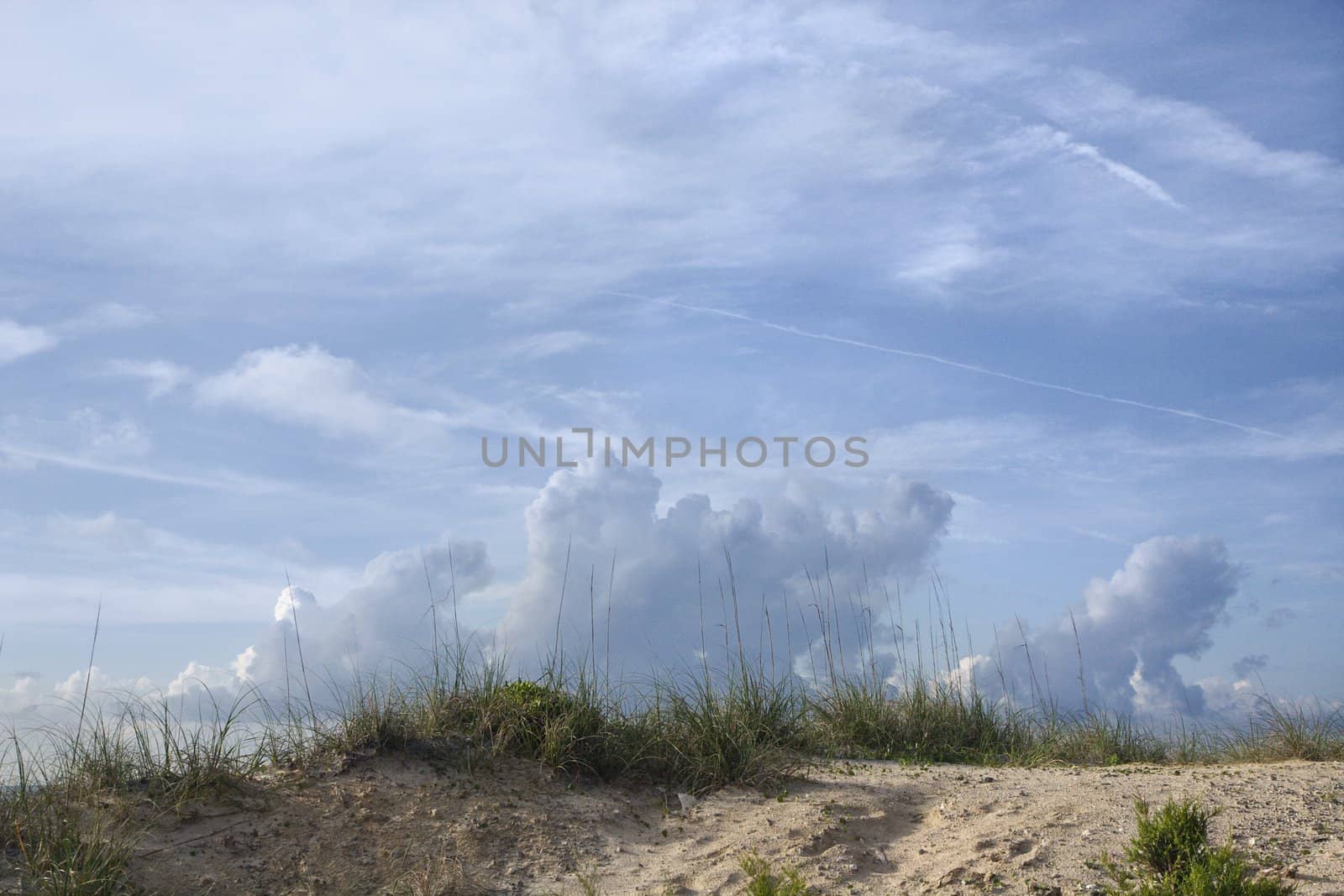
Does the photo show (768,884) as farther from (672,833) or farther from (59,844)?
(59,844)

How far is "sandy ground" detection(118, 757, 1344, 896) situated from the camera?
A: 539 cm

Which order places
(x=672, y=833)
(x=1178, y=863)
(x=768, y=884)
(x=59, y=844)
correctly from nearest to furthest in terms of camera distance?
(x=768, y=884)
(x=1178, y=863)
(x=59, y=844)
(x=672, y=833)

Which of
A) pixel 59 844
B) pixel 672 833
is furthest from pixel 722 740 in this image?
pixel 59 844

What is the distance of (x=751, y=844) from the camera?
5871mm

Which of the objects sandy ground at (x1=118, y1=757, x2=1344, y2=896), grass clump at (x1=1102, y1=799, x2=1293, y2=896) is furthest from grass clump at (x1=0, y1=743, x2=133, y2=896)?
grass clump at (x1=1102, y1=799, x2=1293, y2=896)

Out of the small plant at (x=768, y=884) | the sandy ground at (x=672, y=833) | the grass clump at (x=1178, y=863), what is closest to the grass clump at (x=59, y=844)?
the sandy ground at (x=672, y=833)

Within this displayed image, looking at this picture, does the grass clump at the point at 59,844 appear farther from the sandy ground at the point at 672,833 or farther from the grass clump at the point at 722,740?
the grass clump at the point at 722,740

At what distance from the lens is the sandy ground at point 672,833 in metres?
5.39

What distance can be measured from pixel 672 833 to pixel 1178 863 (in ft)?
9.30

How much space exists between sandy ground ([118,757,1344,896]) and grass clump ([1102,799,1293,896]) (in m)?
0.38

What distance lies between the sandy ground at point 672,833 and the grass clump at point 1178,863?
38cm

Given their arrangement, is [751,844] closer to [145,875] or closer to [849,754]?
[849,754]

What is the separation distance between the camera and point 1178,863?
4664 millimetres

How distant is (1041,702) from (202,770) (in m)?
7.18
